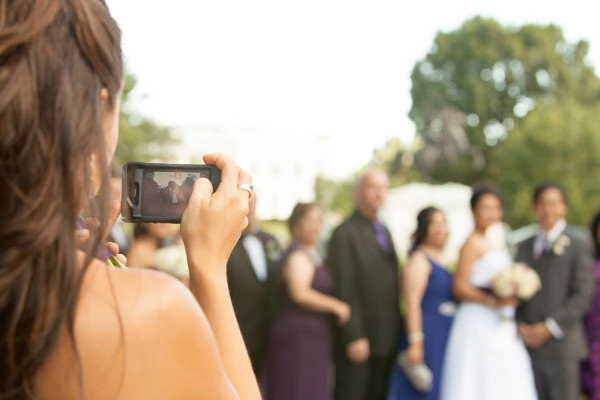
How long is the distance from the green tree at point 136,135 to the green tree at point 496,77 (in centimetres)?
1572

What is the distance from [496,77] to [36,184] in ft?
141

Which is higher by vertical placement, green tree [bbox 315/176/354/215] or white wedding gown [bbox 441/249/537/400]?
white wedding gown [bbox 441/249/537/400]

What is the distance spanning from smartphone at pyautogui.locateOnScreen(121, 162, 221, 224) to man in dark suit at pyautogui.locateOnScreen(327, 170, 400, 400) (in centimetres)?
475

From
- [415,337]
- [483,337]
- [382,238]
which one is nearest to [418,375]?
[415,337]

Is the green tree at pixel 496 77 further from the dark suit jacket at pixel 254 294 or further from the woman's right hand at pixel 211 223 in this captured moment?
the woman's right hand at pixel 211 223

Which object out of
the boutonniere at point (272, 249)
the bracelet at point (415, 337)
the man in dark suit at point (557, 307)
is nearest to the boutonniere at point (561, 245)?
the man in dark suit at point (557, 307)

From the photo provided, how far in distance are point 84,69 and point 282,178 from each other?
296ft

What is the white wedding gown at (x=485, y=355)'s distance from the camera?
224 inches

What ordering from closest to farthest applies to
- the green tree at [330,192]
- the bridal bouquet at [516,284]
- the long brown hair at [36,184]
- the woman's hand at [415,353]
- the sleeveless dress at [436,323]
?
the long brown hair at [36,184]
the bridal bouquet at [516,284]
the woman's hand at [415,353]
the sleeveless dress at [436,323]
the green tree at [330,192]

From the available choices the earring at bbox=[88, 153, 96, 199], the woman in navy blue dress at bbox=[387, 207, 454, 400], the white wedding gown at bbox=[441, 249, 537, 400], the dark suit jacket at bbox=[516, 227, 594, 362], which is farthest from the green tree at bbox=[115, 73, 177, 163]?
the earring at bbox=[88, 153, 96, 199]

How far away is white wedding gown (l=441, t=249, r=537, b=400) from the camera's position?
569 cm

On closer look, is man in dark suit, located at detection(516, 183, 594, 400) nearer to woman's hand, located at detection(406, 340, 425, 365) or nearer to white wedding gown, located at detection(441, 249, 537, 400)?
white wedding gown, located at detection(441, 249, 537, 400)

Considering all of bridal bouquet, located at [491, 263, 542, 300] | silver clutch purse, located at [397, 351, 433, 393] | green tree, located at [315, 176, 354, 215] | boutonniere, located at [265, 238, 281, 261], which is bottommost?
green tree, located at [315, 176, 354, 215]

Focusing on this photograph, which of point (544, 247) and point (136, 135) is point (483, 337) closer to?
point (544, 247)
